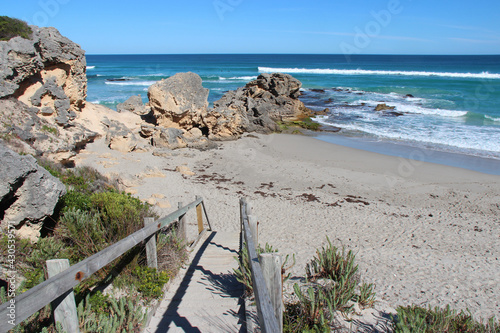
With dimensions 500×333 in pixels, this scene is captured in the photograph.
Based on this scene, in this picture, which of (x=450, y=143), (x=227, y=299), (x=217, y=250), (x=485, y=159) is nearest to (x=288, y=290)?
(x=227, y=299)

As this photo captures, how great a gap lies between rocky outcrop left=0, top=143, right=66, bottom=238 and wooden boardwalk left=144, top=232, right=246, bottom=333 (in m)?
2.04

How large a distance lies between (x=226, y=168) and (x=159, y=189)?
143 inches

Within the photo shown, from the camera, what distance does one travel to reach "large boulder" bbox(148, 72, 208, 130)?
1662 centimetres

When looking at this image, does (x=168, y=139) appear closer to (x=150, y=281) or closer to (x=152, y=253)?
(x=152, y=253)

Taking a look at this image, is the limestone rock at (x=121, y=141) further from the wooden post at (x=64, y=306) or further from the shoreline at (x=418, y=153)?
the wooden post at (x=64, y=306)

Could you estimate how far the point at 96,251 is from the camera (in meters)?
4.21

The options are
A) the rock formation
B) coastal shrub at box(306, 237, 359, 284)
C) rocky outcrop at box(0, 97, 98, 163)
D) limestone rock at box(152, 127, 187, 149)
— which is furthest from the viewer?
→ limestone rock at box(152, 127, 187, 149)

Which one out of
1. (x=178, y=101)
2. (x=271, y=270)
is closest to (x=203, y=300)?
(x=271, y=270)

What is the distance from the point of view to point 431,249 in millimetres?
7090

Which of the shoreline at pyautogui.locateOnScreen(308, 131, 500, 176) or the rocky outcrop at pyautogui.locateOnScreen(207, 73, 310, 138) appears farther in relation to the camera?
the rocky outcrop at pyautogui.locateOnScreen(207, 73, 310, 138)

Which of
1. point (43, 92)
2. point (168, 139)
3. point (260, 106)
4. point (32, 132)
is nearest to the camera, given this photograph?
point (32, 132)

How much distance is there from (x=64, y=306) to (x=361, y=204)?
899cm

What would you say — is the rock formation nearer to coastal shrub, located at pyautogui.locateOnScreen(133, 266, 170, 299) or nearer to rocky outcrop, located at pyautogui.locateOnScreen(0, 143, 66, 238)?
rocky outcrop, located at pyautogui.locateOnScreen(0, 143, 66, 238)

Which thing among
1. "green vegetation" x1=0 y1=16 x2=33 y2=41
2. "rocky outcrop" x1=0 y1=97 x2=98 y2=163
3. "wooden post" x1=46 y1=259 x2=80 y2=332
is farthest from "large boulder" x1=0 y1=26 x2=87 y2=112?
"wooden post" x1=46 y1=259 x2=80 y2=332
